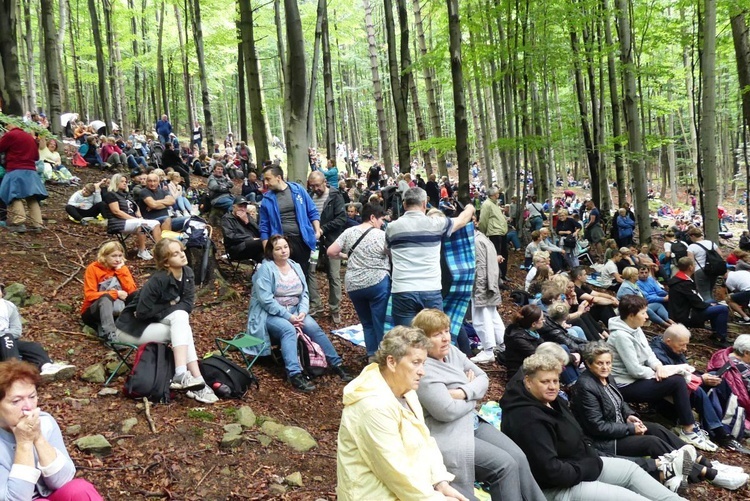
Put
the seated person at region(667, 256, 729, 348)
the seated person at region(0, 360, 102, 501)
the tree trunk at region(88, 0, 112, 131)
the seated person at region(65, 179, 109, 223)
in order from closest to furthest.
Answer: the seated person at region(0, 360, 102, 501) < the seated person at region(667, 256, 729, 348) < the seated person at region(65, 179, 109, 223) < the tree trunk at region(88, 0, 112, 131)

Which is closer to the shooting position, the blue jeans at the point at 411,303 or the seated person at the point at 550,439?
the seated person at the point at 550,439

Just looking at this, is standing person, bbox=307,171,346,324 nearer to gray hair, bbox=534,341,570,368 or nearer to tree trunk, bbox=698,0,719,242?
gray hair, bbox=534,341,570,368

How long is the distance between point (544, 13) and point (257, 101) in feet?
22.0

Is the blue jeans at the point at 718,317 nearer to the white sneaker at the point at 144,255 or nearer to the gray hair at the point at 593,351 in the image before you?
→ the gray hair at the point at 593,351

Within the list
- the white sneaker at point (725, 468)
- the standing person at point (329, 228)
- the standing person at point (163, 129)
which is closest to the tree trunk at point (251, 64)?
the standing person at point (329, 228)

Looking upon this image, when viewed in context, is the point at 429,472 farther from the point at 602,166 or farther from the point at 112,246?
the point at 602,166

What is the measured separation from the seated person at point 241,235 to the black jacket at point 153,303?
9.49 ft

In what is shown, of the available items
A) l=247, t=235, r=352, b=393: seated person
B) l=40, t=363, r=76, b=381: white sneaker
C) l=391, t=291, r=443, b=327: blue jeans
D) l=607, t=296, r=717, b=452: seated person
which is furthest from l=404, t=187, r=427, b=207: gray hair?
l=40, t=363, r=76, b=381: white sneaker

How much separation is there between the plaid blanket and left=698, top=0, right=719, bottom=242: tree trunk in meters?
7.10

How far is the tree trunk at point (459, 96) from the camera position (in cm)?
896

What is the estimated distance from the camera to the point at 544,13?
12039 millimetres

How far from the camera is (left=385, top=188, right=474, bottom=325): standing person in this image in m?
4.70

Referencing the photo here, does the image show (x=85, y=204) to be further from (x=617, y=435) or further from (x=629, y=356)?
(x=617, y=435)

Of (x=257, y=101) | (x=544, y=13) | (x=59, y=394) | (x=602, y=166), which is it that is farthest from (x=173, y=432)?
(x=602, y=166)
